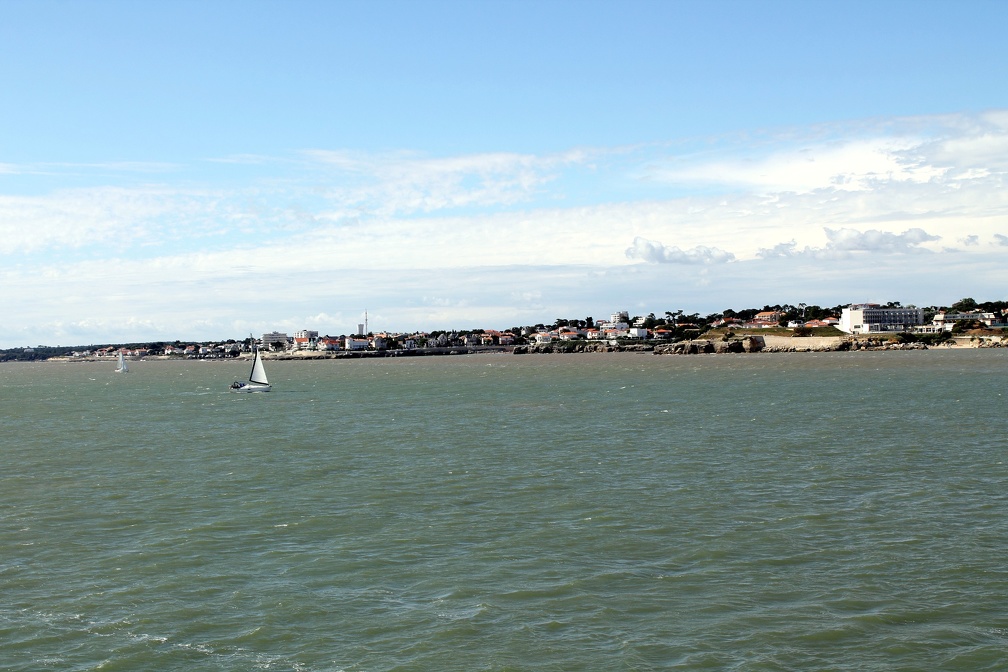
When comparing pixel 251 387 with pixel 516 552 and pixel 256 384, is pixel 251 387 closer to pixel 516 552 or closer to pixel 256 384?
pixel 256 384

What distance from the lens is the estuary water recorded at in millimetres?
16031

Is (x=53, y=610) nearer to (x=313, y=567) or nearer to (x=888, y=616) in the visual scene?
(x=313, y=567)

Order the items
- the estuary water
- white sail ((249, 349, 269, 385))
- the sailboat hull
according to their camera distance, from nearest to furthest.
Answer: the estuary water
the sailboat hull
white sail ((249, 349, 269, 385))

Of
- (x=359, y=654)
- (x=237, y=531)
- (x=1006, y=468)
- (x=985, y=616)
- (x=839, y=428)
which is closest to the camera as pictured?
(x=359, y=654)

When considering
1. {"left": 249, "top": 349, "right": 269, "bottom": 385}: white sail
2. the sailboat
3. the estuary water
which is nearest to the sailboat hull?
the sailboat

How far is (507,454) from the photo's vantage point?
40562 mm

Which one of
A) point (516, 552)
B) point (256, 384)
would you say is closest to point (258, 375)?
point (256, 384)

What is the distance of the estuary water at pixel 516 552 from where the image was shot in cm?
1603

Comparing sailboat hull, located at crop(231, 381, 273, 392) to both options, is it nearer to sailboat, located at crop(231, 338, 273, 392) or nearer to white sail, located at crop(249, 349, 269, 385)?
sailboat, located at crop(231, 338, 273, 392)

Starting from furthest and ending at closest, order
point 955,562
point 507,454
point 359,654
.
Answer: point 507,454 → point 955,562 → point 359,654

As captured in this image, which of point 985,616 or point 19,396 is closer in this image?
point 985,616

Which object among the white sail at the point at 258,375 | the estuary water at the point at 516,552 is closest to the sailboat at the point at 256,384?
the white sail at the point at 258,375

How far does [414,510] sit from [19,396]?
328 ft

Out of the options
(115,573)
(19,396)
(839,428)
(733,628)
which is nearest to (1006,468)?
(839,428)
